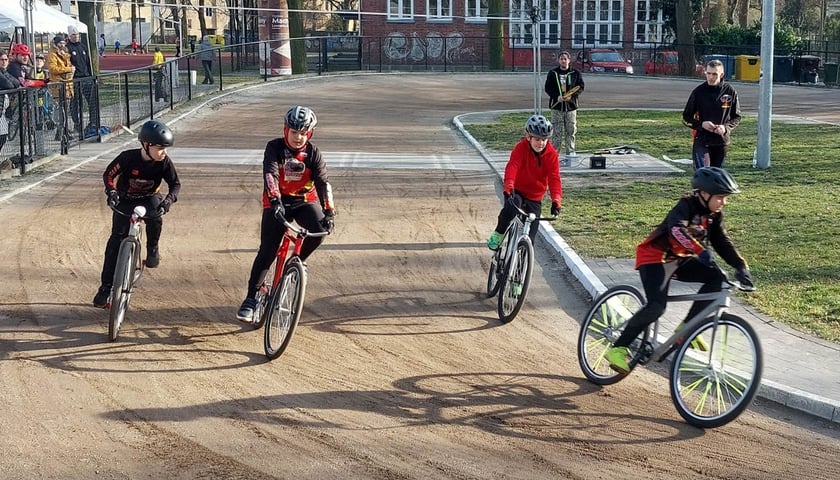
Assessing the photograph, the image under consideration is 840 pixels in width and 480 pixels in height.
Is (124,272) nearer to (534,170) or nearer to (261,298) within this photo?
(261,298)

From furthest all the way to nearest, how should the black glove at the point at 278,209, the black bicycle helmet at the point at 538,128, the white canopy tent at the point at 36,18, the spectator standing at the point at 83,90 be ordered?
the white canopy tent at the point at 36,18, the spectator standing at the point at 83,90, the black bicycle helmet at the point at 538,128, the black glove at the point at 278,209

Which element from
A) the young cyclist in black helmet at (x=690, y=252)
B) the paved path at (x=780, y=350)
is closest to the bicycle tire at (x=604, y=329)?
the young cyclist in black helmet at (x=690, y=252)

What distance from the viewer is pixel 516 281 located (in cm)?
963

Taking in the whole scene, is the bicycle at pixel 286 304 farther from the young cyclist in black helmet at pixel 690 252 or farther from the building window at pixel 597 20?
the building window at pixel 597 20

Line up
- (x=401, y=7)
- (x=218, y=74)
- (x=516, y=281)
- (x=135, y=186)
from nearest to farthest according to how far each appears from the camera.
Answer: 1. (x=135, y=186)
2. (x=516, y=281)
3. (x=218, y=74)
4. (x=401, y=7)

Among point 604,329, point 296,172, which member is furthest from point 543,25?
point 604,329

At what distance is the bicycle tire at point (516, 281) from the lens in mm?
9562

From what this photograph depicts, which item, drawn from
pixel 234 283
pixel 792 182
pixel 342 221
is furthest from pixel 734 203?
pixel 234 283

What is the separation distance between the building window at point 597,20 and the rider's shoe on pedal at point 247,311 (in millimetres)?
56020

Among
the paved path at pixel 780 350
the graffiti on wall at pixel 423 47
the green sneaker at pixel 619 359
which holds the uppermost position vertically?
the graffiti on wall at pixel 423 47

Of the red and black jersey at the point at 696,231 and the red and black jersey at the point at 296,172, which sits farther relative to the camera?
the red and black jersey at the point at 296,172

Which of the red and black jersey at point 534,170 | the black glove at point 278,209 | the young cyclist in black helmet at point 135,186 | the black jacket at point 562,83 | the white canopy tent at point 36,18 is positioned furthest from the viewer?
the white canopy tent at point 36,18

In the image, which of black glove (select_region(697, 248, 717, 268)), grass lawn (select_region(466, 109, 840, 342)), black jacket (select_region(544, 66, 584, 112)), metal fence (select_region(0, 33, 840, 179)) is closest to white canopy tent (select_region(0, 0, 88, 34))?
metal fence (select_region(0, 33, 840, 179))

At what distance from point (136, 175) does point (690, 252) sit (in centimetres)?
453
